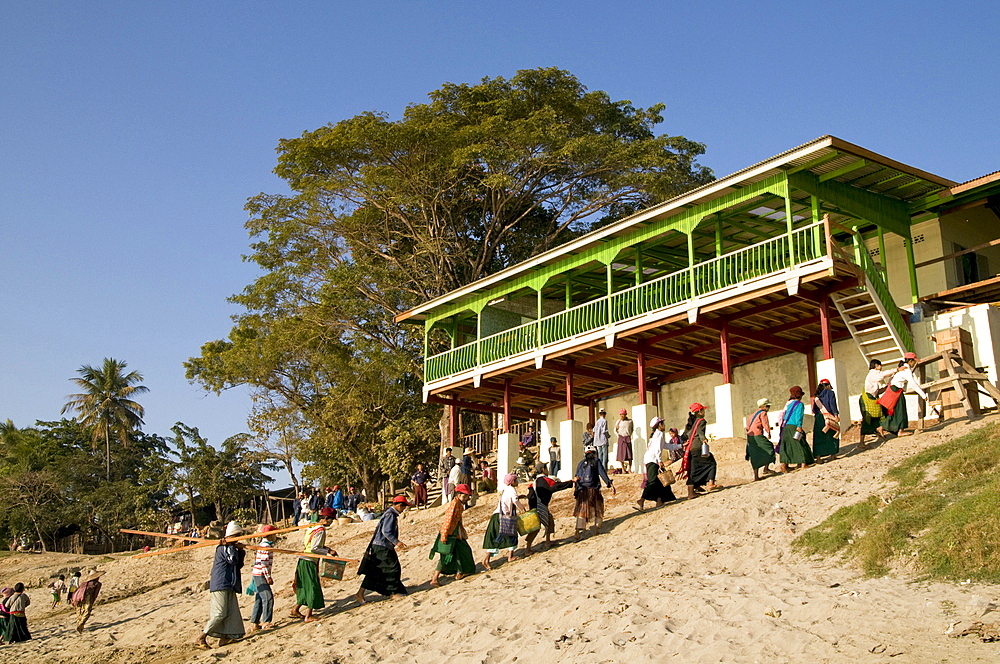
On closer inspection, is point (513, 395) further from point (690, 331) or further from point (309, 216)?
point (309, 216)

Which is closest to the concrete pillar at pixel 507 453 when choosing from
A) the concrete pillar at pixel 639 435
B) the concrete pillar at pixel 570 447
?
the concrete pillar at pixel 570 447

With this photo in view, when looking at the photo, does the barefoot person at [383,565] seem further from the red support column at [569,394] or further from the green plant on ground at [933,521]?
the red support column at [569,394]

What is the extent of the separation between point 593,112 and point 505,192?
13.2ft

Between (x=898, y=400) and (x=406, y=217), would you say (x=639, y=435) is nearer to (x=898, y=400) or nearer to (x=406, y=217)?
(x=898, y=400)

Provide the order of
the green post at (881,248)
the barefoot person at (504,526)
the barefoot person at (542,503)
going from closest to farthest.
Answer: the barefoot person at (504,526), the barefoot person at (542,503), the green post at (881,248)

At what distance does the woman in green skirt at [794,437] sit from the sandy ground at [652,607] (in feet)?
1.76

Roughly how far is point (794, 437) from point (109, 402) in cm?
4448

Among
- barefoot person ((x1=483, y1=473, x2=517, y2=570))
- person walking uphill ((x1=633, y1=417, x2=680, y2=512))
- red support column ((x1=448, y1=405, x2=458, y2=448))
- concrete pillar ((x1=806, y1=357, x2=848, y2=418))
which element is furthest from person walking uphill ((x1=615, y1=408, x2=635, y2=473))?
barefoot person ((x1=483, y1=473, x2=517, y2=570))

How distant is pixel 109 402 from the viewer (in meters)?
52.1

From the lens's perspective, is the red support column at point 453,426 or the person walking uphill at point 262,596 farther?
the red support column at point 453,426

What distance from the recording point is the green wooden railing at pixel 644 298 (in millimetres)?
19172

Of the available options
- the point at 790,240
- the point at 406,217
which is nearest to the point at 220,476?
the point at 406,217

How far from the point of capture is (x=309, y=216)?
1240 inches

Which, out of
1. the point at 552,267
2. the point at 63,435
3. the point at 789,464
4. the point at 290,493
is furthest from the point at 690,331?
the point at 63,435
